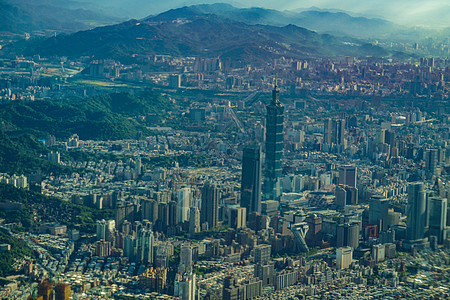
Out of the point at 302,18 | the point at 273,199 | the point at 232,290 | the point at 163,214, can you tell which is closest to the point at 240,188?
the point at 273,199

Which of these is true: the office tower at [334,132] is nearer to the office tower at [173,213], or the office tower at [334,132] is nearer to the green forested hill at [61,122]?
the green forested hill at [61,122]

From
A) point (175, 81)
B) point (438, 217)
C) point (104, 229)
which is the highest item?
point (175, 81)

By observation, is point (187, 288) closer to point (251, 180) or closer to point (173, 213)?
point (173, 213)

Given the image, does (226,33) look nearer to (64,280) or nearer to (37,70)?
(37,70)

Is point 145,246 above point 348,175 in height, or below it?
below

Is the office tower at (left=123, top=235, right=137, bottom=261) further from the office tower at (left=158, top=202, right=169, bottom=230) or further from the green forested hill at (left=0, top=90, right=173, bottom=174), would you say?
the green forested hill at (left=0, top=90, right=173, bottom=174)

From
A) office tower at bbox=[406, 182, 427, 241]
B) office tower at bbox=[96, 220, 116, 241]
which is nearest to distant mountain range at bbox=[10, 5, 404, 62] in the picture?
office tower at bbox=[406, 182, 427, 241]
